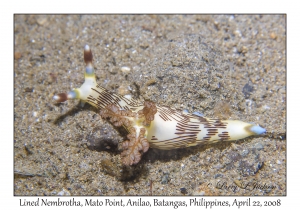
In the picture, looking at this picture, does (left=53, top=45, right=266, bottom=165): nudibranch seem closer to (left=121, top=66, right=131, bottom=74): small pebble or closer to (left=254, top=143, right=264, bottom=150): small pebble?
(left=254, top=143, right=264, bottom=150): small pebble

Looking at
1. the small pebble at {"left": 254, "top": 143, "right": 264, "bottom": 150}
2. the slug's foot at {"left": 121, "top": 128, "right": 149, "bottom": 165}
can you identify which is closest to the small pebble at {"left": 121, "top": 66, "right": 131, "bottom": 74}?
the slug's foot at {"left": 121, "top": 128, "right": 149, "bottom": 165}

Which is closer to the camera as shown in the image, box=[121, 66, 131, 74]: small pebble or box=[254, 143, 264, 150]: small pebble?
box=[254, 143, 264, 150]: small pebble

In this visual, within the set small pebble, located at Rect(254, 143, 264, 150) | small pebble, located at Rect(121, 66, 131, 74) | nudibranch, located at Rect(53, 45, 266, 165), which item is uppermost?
small pebble, located at Rect(121, 66, 131, 74)

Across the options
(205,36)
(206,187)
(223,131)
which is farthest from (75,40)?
(206,187)

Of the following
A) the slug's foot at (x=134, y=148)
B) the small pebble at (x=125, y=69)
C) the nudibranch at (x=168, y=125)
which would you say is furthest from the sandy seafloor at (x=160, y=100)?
the slug's foot at (x=134, y=148)

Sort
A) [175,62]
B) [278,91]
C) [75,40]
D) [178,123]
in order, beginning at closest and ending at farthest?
1. [178,123]
2. [175,62]
3. [278,91]
4. [75,40]

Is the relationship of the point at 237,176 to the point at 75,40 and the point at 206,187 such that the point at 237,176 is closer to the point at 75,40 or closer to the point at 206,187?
the point at 206,187

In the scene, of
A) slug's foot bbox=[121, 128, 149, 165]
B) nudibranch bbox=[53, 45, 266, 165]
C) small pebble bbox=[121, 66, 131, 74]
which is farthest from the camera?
small pebble bbox=[121, 66, 131, 74]

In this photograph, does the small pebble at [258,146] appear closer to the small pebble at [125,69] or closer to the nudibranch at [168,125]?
the nudibranch at [168,125]
